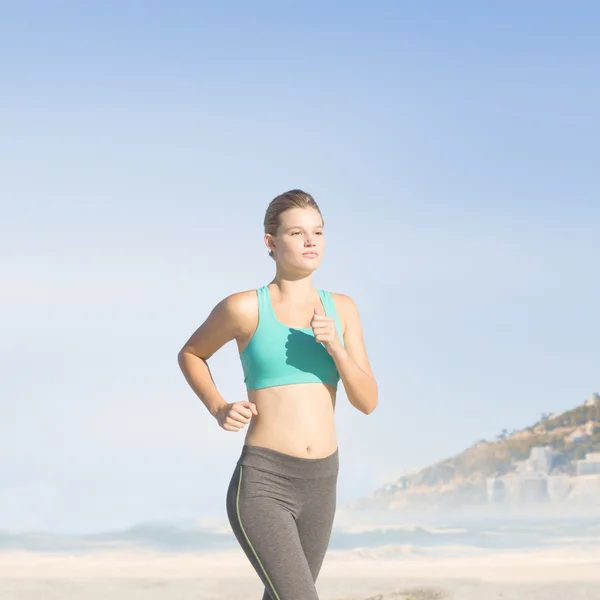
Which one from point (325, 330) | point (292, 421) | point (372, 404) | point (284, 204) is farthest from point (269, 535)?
point (284, 204)

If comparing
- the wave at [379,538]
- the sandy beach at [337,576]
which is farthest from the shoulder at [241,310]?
the wave at [379,538]

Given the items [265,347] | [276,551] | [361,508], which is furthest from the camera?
[361,508]

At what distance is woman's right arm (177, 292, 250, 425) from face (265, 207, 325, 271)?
24 centimetres

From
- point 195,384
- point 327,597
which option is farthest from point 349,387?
point 327,597

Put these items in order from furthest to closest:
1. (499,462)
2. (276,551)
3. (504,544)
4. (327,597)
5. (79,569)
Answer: (499,462)
(504,544)
(79,569)
(327,597)
(276,551)

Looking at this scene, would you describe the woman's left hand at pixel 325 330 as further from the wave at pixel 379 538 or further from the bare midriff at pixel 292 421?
the wave at pixel 379 538

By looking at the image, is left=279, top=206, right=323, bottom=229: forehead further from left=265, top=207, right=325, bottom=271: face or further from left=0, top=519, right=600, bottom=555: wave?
left=0, top=519, right=600, bottom=555: wave

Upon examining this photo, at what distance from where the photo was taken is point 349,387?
11.6ft

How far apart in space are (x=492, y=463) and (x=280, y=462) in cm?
1582

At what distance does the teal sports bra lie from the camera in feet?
11.9

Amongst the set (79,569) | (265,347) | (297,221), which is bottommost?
(79,569)

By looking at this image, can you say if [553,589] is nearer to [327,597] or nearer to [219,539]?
[327,597]

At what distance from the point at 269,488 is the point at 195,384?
518mm

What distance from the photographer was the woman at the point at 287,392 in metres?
3.43
